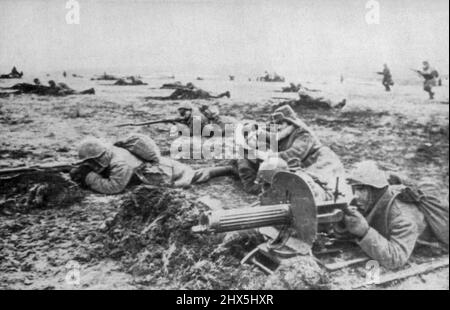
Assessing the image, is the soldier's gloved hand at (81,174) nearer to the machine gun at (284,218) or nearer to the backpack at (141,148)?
the backpack at (141,148)

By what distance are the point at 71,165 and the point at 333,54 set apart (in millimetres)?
3351

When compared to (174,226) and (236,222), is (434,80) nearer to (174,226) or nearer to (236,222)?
(236,222)

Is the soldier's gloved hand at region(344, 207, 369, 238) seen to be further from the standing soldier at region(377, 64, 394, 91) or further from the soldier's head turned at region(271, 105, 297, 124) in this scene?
the standing soldier at region(377, 64, 394, 91)

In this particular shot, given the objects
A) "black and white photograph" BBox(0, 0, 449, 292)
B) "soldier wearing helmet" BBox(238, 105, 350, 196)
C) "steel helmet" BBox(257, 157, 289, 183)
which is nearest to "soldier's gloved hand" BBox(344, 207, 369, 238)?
"black and white photograph" BBox(0, 0, 449, 292)

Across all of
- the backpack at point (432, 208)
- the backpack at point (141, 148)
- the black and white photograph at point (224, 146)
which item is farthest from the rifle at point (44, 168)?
the backpack at point (432, 208)

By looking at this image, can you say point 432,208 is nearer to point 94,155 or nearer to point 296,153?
point 296,153

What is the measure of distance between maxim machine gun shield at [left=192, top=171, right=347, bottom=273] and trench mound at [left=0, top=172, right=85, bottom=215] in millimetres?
1533

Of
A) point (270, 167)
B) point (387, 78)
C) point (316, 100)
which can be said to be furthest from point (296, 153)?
point (387, 78)

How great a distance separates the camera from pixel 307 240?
4477 mm

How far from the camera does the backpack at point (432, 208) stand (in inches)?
196

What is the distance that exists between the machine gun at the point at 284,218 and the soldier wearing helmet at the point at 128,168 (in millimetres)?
796

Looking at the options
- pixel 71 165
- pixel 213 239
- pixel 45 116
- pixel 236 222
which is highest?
pixel 45 116

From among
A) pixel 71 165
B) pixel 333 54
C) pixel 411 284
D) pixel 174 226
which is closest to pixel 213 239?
pixel 174 226

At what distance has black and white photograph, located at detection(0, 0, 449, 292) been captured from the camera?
15.8 feet
